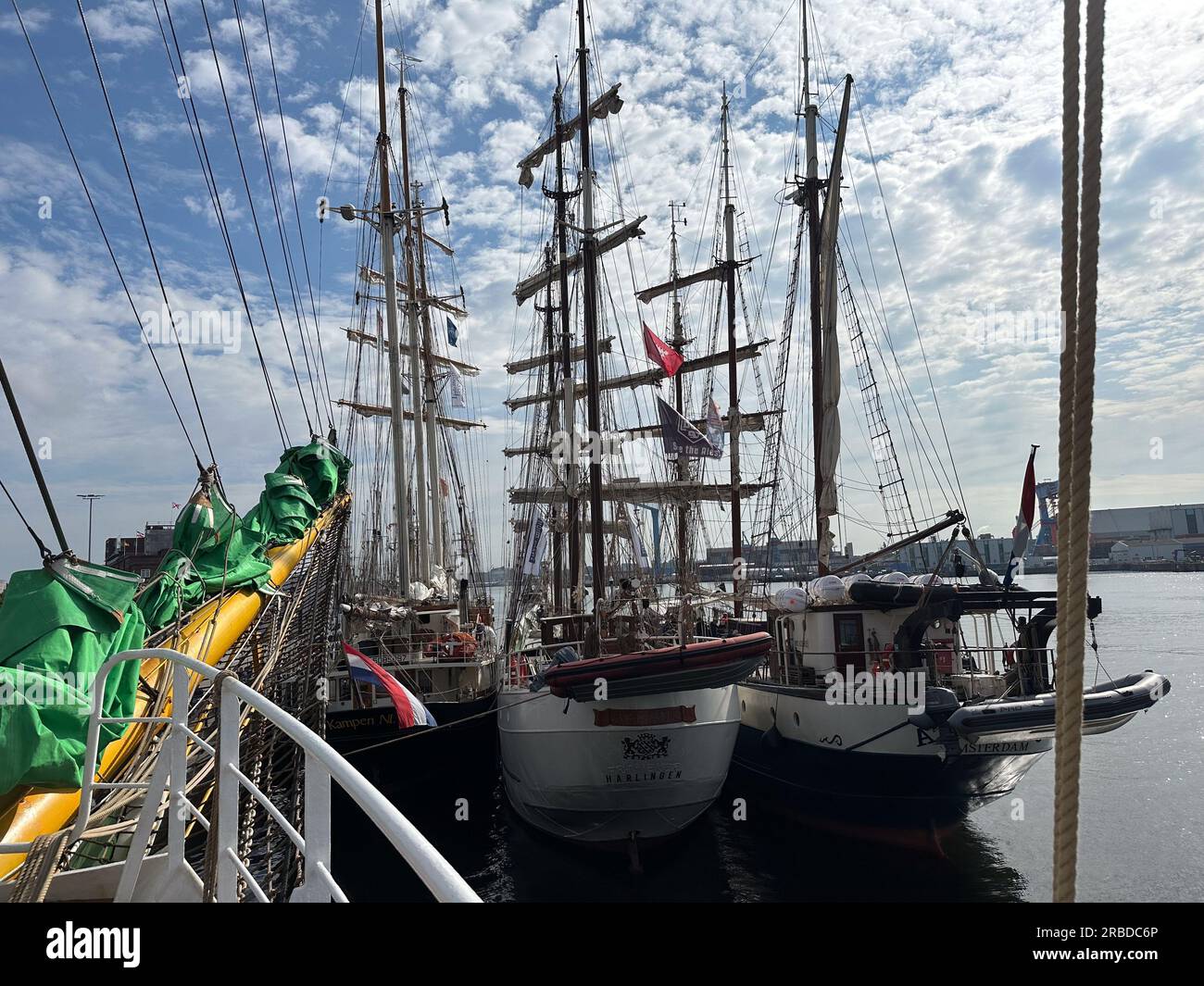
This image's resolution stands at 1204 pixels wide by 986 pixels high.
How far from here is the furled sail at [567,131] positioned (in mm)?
22500

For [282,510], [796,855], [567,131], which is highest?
[567,131]

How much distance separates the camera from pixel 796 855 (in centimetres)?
1568

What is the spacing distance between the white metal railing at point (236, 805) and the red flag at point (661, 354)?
19.8 m

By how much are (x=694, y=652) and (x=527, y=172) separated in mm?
21906

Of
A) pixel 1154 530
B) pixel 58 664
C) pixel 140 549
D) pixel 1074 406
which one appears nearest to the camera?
pixel 1074 406

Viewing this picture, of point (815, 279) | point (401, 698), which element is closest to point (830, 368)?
point (815, 279)

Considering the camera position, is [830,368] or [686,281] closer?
[830,368]

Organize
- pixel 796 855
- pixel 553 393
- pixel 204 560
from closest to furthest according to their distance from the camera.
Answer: pixel 204 560 < pixel 796 855 < pixel 553 393

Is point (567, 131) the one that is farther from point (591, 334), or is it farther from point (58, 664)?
point (58, 664)

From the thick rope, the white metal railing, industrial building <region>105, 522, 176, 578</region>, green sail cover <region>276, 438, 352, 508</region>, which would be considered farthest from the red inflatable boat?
industrial building <region>105, 522, 176, 578</region>

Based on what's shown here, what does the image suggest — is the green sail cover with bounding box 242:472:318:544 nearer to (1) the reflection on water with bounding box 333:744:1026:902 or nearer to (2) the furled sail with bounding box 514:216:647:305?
(1) the reflection on water with bounding box 333:744:1026:902

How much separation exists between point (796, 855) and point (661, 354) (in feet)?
45.3

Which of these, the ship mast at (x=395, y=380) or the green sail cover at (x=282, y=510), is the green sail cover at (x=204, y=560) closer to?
the green sail cover at (x=282, y=510)
